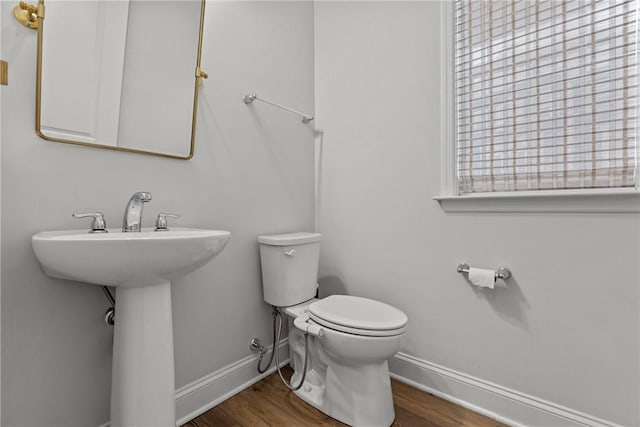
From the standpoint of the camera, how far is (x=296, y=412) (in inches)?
54.5

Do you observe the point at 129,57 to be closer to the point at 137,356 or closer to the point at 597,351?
the point at 137,356

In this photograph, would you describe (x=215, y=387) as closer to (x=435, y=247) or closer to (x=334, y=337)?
(x=334, y=337)

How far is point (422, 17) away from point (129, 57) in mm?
1325

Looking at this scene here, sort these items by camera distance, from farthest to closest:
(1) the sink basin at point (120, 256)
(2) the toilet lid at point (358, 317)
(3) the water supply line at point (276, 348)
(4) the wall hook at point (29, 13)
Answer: (3) the water supply line at point (276, 348) → (2) the toilet lid at point (358, 317) → (4) the wall hook at point (29, 13) → (1) the sink basin at point (120, 256)

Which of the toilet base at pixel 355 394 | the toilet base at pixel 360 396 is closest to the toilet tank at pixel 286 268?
the toilet base at pixel 355 394

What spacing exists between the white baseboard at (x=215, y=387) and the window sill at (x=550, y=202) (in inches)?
49.3

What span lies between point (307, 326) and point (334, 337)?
0.48 feet

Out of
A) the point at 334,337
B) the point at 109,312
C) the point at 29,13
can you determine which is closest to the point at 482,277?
the point at 334,337

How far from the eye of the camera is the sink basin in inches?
31.0

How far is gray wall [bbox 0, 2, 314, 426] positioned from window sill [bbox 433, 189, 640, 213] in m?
0.91

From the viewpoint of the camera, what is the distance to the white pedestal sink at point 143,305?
0.84 m

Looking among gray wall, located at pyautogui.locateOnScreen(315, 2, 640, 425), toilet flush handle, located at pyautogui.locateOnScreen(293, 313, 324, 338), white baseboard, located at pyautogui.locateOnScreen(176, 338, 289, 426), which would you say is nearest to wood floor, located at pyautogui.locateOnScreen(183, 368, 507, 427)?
white baseboard, located at pyautogui.locateOnScreen(176, 338, 289, 426)

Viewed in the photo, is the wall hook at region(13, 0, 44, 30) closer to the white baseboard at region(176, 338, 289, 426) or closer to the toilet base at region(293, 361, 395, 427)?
the white baseboard at region(176, 338, 289, 426)

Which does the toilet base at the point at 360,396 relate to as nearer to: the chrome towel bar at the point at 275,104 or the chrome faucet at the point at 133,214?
the chrome faucet at the point at 133,214
